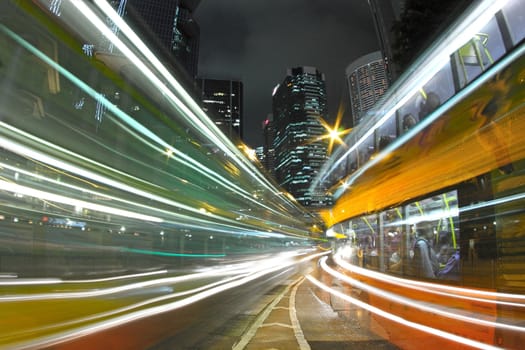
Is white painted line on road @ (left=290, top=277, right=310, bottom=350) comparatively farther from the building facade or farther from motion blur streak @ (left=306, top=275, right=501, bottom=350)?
the building facade

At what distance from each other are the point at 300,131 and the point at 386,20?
3687 cm

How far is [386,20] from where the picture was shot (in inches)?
835

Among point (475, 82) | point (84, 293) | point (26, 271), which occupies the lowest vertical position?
point (84, 293)

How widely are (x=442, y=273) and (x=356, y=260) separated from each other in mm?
10311

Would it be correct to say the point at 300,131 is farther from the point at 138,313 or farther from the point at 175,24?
the point at 138,313

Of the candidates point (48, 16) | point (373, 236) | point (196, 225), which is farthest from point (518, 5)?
point (373, 236)

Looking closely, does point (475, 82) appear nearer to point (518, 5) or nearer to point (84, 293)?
point (518, 5)

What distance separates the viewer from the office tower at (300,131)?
5575 cm

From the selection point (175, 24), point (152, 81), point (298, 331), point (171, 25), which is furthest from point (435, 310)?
point (175, 24)

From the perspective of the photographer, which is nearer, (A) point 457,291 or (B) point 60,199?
(B) point 60,199

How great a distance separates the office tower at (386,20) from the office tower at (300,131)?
27460mm

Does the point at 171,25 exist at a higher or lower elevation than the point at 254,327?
higher

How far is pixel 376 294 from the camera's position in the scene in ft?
37.3

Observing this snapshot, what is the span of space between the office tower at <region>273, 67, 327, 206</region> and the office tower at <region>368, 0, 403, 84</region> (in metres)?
27.5
